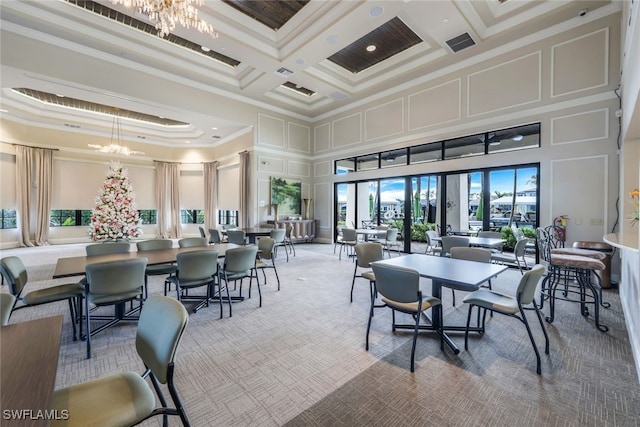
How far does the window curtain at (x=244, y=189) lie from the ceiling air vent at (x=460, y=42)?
6.43m

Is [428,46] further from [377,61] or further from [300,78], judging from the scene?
[300,78]

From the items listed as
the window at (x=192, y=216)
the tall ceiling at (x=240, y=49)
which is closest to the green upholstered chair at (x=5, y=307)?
the tall ceiling at (x=240, y=49)

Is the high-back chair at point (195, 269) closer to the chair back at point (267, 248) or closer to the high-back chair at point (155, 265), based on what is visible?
the high-back chair at point (155, 265)

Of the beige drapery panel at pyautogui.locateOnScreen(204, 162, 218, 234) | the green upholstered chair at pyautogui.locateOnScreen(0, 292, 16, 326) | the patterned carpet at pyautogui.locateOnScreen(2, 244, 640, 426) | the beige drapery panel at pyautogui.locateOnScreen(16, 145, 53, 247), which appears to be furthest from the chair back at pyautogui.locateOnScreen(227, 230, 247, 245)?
the beige drapery panel at pyautogui.locateOnScreen(16, 145, 53, 247)

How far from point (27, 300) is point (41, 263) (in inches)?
200

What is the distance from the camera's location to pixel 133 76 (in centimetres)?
630

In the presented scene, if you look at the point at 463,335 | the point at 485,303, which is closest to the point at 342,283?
the point at 463,335

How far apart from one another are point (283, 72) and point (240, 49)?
1295 millimetres

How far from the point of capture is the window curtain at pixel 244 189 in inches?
353

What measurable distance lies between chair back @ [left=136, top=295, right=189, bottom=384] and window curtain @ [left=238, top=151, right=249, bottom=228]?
25.4 ft

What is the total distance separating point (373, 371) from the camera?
7.39 feet

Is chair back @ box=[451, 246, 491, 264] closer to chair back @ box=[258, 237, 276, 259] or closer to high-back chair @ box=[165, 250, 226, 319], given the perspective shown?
chair back @ box=[258, 237, 276, 259]

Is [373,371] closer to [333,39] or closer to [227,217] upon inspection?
[333,39]

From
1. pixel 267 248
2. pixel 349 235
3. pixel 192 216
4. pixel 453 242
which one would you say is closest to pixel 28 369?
pixel 267 248
